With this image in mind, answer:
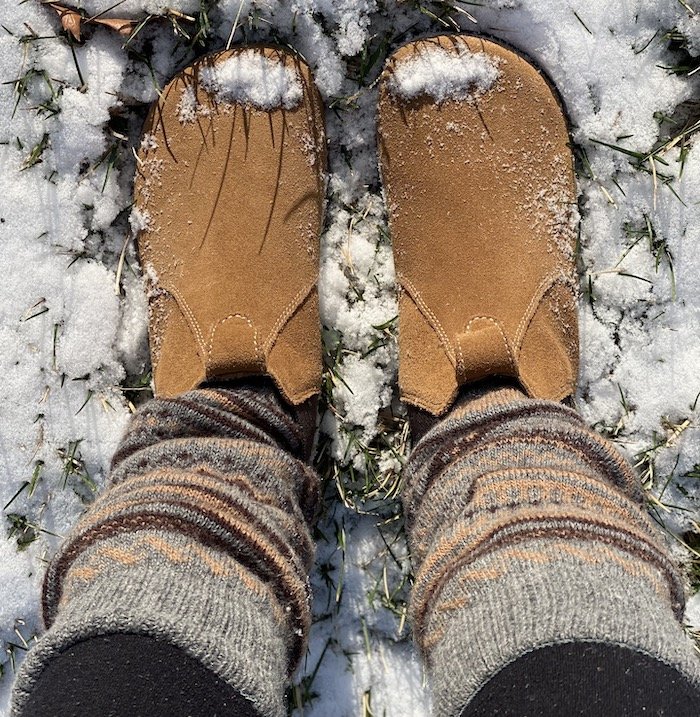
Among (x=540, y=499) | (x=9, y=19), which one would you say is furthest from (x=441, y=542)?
(x=9, y=19)

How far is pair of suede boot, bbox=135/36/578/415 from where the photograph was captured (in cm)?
122

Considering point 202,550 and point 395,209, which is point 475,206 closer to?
point 395,209

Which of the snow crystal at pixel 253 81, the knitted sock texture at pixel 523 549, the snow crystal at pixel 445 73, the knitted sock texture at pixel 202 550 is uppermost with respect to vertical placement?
the snow crystal at pixel 445 73

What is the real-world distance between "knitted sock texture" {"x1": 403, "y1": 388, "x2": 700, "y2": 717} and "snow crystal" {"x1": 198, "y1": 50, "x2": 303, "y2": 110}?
1.98 ft

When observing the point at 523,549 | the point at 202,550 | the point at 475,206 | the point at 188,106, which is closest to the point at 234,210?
the point at 188,106

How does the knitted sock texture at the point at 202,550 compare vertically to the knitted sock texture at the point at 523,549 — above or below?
below

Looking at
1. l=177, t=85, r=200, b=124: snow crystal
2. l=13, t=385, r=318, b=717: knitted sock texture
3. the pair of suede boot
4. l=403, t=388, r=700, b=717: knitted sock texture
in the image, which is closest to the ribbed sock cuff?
l=13, t=385, r=318, b=717: knitted sock texture

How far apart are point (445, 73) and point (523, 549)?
79 cm

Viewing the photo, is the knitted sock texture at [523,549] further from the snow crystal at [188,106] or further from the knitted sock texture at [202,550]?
the snow crystal at [188,106]

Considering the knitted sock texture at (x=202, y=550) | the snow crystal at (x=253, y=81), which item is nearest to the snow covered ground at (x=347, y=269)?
the snow crystal at (x=253, y=81)

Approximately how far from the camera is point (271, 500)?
1013 millimetres

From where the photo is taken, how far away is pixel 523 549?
827 mm

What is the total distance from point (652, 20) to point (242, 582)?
1087 mm

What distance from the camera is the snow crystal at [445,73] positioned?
1207mm
